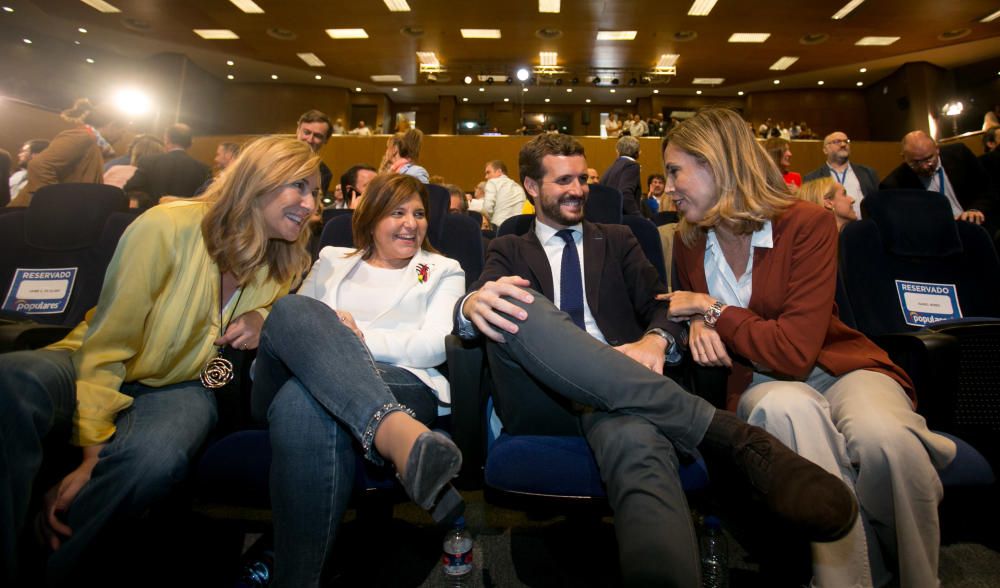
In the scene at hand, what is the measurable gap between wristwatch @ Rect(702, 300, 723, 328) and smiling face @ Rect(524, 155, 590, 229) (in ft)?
2.01

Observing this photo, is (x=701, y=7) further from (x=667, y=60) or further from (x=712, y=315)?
(x=712, y=315)

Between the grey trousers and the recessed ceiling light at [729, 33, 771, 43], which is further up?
the recessed ceiling light at [729, 33, 771, 43]

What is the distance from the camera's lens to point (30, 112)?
7395 mm

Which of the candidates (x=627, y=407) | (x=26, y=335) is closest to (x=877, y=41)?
(x=627, y=407)

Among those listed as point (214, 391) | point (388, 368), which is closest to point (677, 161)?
point (388, 368)

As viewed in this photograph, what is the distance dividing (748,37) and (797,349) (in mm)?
9759

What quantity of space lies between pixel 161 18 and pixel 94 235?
9070mm

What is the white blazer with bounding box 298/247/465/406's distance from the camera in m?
1.54

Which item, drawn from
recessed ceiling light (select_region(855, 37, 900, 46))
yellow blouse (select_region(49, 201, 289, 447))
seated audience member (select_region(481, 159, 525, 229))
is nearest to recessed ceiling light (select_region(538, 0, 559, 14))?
seated audience member (select_region(481, 159, 525, 229))

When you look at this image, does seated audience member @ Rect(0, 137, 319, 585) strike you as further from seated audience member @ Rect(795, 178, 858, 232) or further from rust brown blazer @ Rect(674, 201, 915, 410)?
seated audience member @ Rect(795, 178, 858, 232)

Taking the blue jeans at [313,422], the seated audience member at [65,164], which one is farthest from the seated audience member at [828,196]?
the seated audience member at [65,164]

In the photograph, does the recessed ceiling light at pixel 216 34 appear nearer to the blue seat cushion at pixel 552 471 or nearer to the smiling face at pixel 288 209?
the smiling face at pixel 288 209

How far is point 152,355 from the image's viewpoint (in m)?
1.42

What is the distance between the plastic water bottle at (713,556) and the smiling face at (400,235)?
140 centimetres
